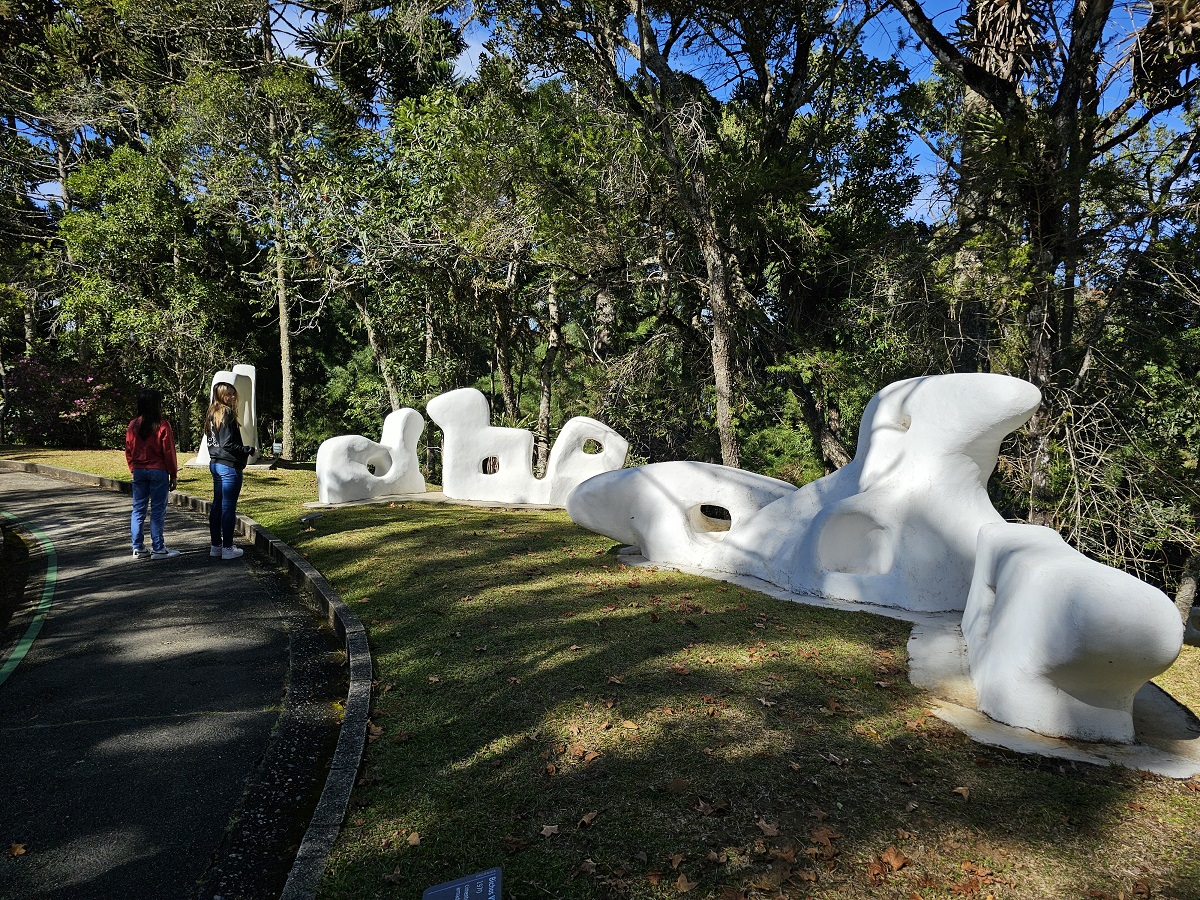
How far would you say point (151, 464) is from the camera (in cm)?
888

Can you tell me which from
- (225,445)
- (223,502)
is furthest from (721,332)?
(223,502)

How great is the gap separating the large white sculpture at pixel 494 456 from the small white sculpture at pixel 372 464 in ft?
2.57

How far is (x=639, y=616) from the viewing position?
687cm

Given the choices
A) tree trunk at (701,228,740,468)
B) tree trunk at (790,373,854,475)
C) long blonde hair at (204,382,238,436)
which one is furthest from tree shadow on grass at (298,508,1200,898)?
tree trunk at (790,373,854,475)

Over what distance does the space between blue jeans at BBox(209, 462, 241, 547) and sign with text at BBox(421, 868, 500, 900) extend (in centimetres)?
682

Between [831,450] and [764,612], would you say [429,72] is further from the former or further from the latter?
[764,612]

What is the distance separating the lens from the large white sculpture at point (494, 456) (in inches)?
556

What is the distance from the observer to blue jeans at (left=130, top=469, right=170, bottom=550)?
352 inches

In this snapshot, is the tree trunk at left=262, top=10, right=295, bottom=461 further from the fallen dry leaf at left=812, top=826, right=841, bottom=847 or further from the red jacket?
the fallen dry leaf at left=812, top=826, right=841, bottom=847

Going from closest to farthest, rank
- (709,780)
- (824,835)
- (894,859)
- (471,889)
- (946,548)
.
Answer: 1. (471,889)
2. (894,859)
3. (824,835)
4. (709,780)
5. (946,548)

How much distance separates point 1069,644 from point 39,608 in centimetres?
849

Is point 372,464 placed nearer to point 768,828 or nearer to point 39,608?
point 39,608

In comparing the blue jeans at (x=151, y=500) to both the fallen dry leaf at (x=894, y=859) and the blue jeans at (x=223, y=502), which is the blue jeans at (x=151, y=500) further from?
the fallen dry leaf at (x=894, y=859)

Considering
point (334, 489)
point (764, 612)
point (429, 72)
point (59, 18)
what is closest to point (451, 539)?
point (334, 489)
